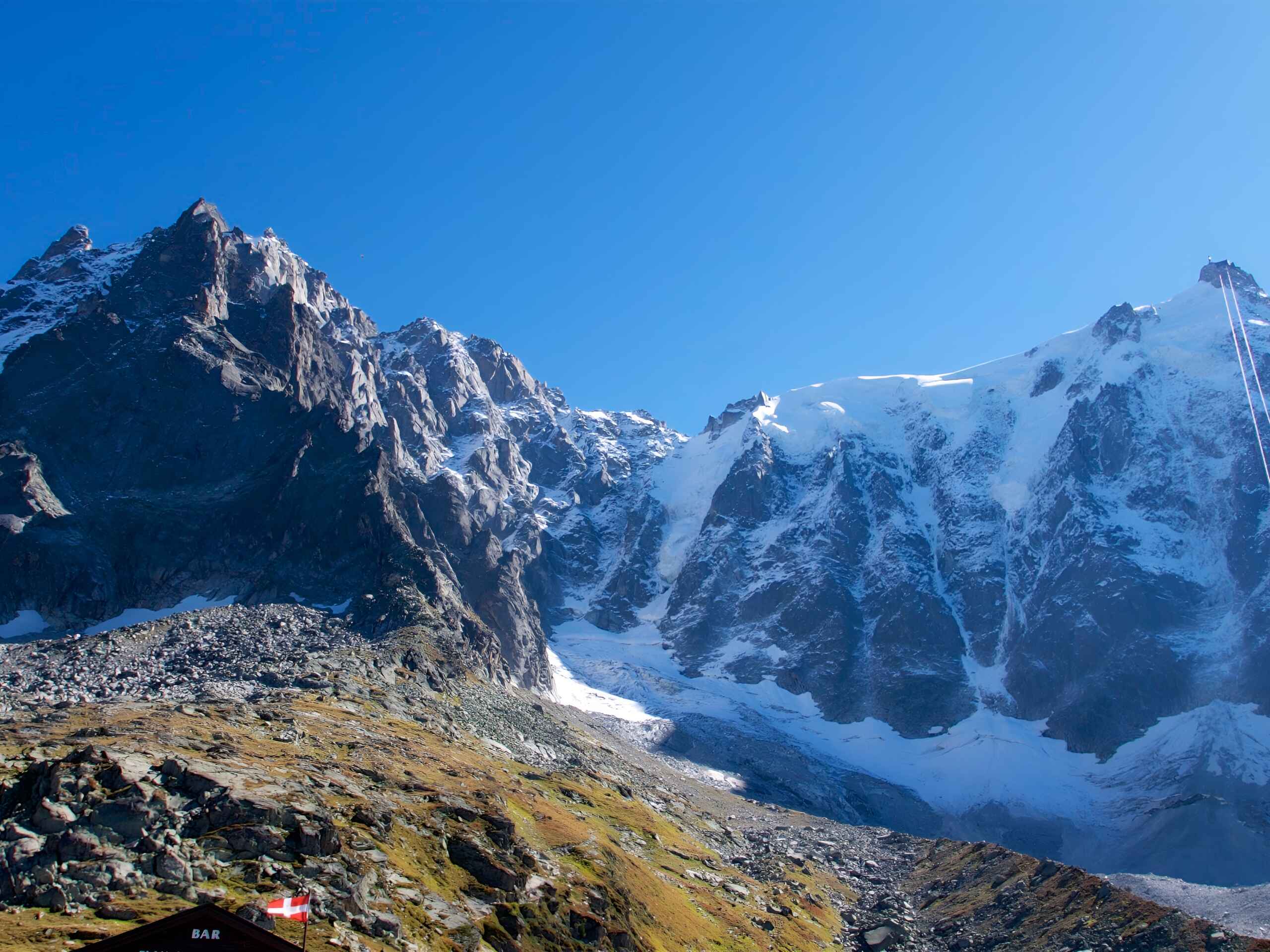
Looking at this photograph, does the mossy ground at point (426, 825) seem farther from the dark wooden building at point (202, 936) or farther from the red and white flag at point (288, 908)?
the dark wooden building at point (202, 936)

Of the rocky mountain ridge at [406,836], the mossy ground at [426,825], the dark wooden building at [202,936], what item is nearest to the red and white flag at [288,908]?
the dark wooden building at [202,936]

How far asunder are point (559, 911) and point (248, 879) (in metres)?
19.8

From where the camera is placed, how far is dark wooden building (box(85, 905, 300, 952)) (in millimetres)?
18516

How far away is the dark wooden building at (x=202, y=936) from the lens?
18.5 m

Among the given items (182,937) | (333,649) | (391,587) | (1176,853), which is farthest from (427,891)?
(1176,853)

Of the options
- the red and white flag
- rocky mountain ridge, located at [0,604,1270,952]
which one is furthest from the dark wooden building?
rocky mountain ridge, located at [0,604,1270,952]

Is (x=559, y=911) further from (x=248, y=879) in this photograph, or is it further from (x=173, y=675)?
(x=173, y=675)

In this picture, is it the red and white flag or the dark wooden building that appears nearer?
the dark wooden building

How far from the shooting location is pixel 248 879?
1384 inches

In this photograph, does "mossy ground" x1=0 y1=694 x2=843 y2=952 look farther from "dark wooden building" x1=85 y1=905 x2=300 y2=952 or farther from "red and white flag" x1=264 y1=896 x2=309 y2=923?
"dark wooden building" x1=85 y1=905 x2=300 y2=952

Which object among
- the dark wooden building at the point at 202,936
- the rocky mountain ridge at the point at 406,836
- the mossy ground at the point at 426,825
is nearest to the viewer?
the dark wooden building at the point at 202,936

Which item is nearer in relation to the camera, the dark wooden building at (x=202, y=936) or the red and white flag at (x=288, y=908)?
the dark wooden building at (x=202, y=936)

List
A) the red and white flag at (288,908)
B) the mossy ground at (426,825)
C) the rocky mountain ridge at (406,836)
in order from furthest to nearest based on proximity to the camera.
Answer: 1. the mossy ground at (426,825)
2. the rocky mountain ridge at (406,836)
3. the red and white flag at (288,908)

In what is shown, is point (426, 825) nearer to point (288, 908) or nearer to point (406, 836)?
point (406, 836)
